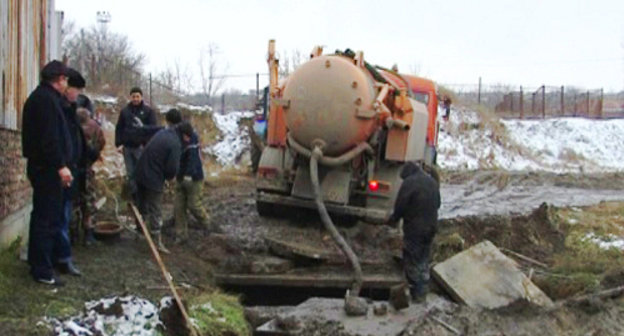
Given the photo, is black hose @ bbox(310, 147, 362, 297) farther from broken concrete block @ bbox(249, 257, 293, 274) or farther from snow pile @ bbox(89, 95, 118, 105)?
snow pile @ bbox(89, 95, 118, 105)

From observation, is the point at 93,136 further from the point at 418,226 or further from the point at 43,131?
the point at 418,226

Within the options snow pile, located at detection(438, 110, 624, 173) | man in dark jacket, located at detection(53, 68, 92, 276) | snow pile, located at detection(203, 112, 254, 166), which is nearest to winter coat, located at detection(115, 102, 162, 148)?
man in dark jacket, located at detection(53, 68, 92, 276)

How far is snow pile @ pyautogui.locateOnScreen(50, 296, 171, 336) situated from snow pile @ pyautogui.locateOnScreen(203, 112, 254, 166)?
1929cm

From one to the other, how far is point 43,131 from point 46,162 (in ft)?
0.85

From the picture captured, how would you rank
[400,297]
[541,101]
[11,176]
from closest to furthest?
[400,297] → [11,176] → [541,101]

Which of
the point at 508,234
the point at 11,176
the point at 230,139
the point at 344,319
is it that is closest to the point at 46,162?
the point at 11,176

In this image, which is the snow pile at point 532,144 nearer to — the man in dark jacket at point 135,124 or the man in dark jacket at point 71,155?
the man in dark jacket at point 135,124

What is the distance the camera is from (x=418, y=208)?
7746 mm

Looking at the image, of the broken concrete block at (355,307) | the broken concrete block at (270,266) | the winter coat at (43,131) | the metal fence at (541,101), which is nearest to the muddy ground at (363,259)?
the broken concrete block at (270,266)

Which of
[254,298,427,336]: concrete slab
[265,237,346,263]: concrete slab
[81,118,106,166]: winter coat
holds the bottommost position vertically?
[254,298,427,336]: concrete slab

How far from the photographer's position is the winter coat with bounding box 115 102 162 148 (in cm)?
955

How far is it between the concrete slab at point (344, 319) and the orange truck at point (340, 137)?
2447 millimetres

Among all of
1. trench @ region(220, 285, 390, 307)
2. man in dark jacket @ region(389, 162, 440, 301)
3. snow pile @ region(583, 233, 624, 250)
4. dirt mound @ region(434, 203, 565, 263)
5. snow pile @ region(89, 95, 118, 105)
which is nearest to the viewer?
man in dark jacket @ region(389, 162, 440, 301)

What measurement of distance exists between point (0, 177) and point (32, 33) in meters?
2.66
